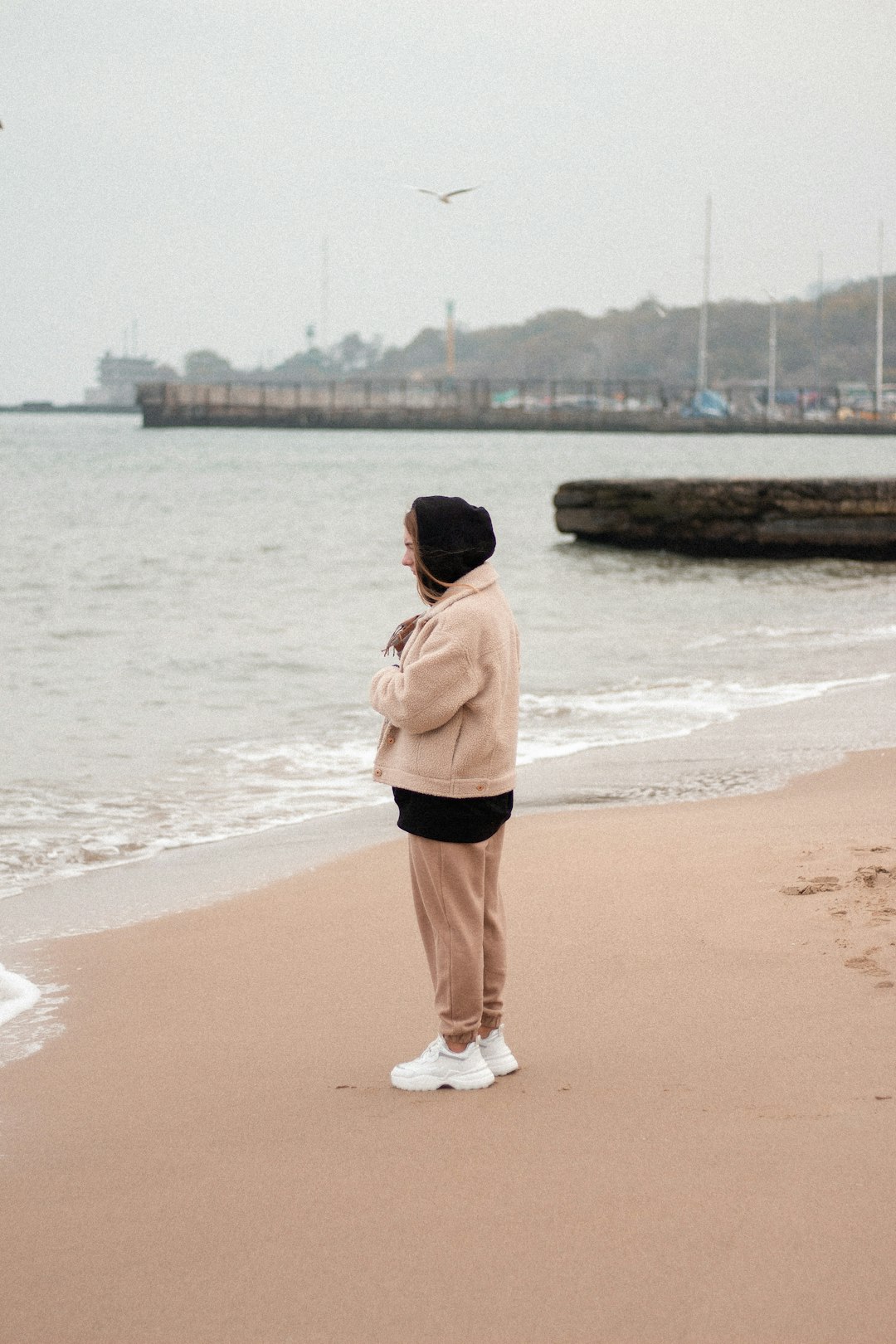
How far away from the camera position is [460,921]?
11.2 ft

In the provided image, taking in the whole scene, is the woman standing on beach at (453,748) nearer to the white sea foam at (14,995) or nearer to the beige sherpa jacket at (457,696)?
the beige sherpa jacket at (457,696)

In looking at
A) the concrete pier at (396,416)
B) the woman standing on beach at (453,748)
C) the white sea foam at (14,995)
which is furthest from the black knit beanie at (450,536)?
the concrete pier at (396,416)

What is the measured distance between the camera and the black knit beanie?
331cm

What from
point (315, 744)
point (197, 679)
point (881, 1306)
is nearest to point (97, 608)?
point (197, 679)

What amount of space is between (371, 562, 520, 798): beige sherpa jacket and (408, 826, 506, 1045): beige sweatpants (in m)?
0.16

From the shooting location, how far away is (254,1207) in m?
2.93

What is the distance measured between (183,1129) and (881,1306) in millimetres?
1522

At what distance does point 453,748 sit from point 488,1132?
→ 2.68 feet

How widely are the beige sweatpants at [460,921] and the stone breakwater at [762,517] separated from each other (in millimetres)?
17737

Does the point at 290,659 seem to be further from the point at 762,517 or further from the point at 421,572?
the point at 762,517

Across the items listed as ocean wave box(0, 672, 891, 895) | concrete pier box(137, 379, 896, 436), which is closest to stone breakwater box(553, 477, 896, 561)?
ocean wave box(0, 672, 891, 895)

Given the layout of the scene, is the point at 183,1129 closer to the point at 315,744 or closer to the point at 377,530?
the point at 315,744

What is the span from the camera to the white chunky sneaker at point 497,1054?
11.7 ft

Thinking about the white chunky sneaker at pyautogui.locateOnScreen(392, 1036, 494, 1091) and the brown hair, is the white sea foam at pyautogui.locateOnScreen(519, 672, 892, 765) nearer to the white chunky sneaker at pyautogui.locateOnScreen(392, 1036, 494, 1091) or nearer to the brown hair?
the white chunky sneaker at pyautogui.locateOnScreen(392, 1036, 494, 1091)
